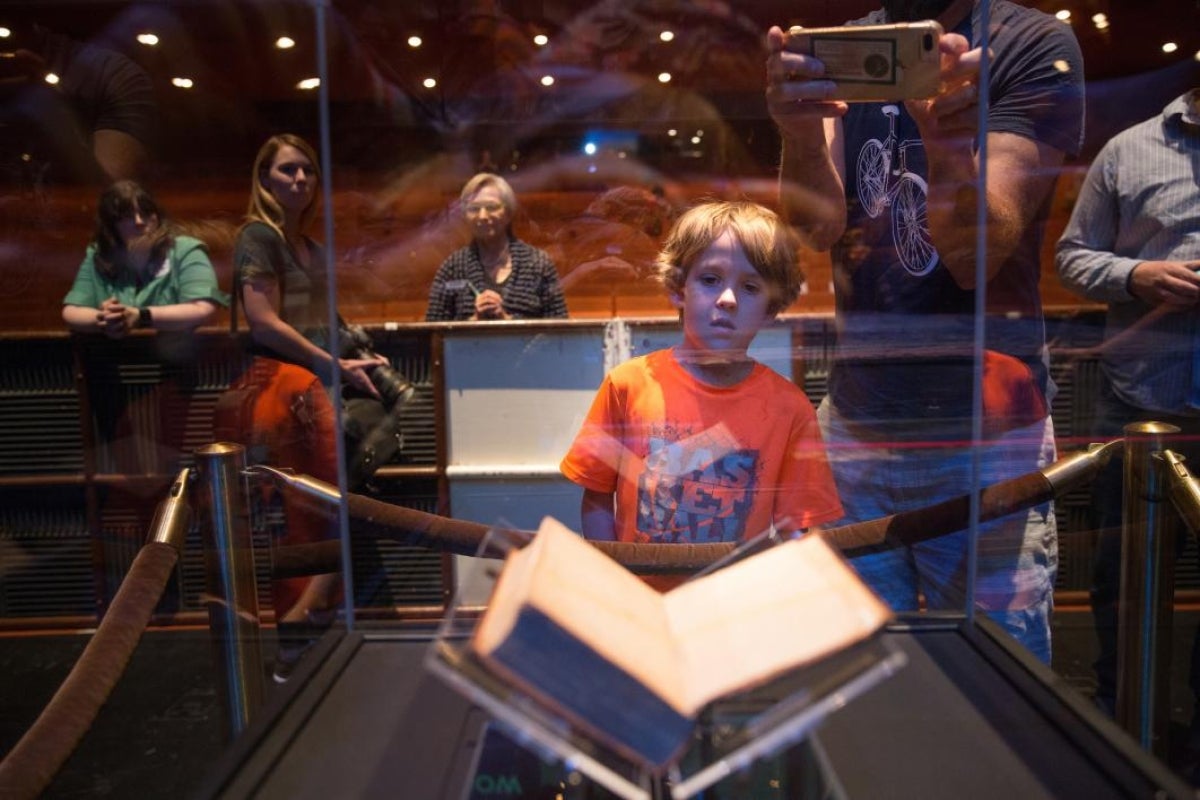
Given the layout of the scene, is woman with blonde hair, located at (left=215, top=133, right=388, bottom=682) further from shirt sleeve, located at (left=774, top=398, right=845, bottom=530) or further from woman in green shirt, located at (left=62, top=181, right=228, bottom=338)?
shirt sleeve, located at (left=774, top=398, right=845, bottom=530)

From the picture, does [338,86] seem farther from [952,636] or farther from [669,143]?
[952,636]

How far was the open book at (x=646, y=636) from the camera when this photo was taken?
22.2 inches

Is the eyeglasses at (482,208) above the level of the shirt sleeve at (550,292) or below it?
above

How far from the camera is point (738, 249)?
1106 millimetres

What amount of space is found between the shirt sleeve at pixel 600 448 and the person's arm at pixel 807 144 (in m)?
0.36

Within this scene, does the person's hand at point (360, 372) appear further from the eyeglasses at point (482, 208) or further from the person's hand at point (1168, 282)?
the person's hand at point (1168, 282)

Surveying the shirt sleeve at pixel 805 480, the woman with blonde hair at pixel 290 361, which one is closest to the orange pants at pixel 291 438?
the woman with blonde hair at pixel 290 361

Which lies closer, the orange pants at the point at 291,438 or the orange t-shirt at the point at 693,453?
the orange t-shirt at the point at 693,453

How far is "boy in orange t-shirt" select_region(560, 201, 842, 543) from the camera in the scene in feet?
3.70

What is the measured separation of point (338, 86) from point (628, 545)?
29.1 inches

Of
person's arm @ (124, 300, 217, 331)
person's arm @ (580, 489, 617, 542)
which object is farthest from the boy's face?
person's arm @ (124, 300, 217, 331)

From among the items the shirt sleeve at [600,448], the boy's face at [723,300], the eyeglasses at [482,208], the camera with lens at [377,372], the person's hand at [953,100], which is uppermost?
the person's hand at [953,100]

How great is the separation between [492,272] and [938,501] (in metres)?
0.76

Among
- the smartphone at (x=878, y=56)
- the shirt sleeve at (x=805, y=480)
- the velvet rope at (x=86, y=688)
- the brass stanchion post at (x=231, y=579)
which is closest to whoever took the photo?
the velvet rope at (x=86, y=688)
